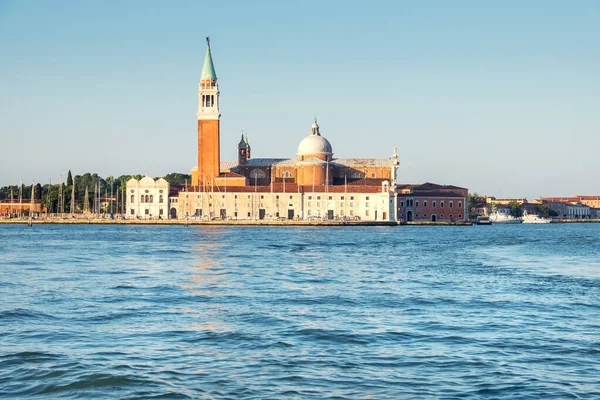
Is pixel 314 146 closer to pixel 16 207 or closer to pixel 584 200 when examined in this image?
pixel 16 207

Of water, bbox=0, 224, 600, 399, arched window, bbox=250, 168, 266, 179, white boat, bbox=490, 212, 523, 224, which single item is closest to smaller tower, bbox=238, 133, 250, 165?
arched window, bbox=250, 168, 266, 179

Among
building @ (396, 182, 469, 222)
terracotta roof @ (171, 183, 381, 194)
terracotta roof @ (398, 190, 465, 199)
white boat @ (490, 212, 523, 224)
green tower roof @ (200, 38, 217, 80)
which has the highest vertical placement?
green tower roof @ (200, 38, 217, 80)

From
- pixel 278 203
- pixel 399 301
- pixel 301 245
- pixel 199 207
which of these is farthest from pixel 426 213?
pixel 399 301

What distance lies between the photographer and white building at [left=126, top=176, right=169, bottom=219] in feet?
253

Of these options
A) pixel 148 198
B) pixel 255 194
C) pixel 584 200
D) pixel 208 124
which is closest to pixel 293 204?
pixel 255 194

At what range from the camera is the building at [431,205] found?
8025 centimetres

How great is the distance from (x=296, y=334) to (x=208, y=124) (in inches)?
2486

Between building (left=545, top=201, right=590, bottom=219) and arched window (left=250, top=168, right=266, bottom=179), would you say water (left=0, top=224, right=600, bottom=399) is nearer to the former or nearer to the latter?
arched window (left=250, top=168, right=266, bottom=179)

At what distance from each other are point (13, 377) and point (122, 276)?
11.6 m

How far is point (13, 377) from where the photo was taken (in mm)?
9078

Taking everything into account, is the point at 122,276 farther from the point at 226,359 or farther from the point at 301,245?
the point at 301,245

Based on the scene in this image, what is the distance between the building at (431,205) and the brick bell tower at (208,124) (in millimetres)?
17961

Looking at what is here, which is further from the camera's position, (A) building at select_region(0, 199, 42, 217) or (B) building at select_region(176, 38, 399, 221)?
(A) building at select_region(0, 199, 42, 217)

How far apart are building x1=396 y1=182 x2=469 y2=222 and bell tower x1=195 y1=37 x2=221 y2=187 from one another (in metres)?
18.0
